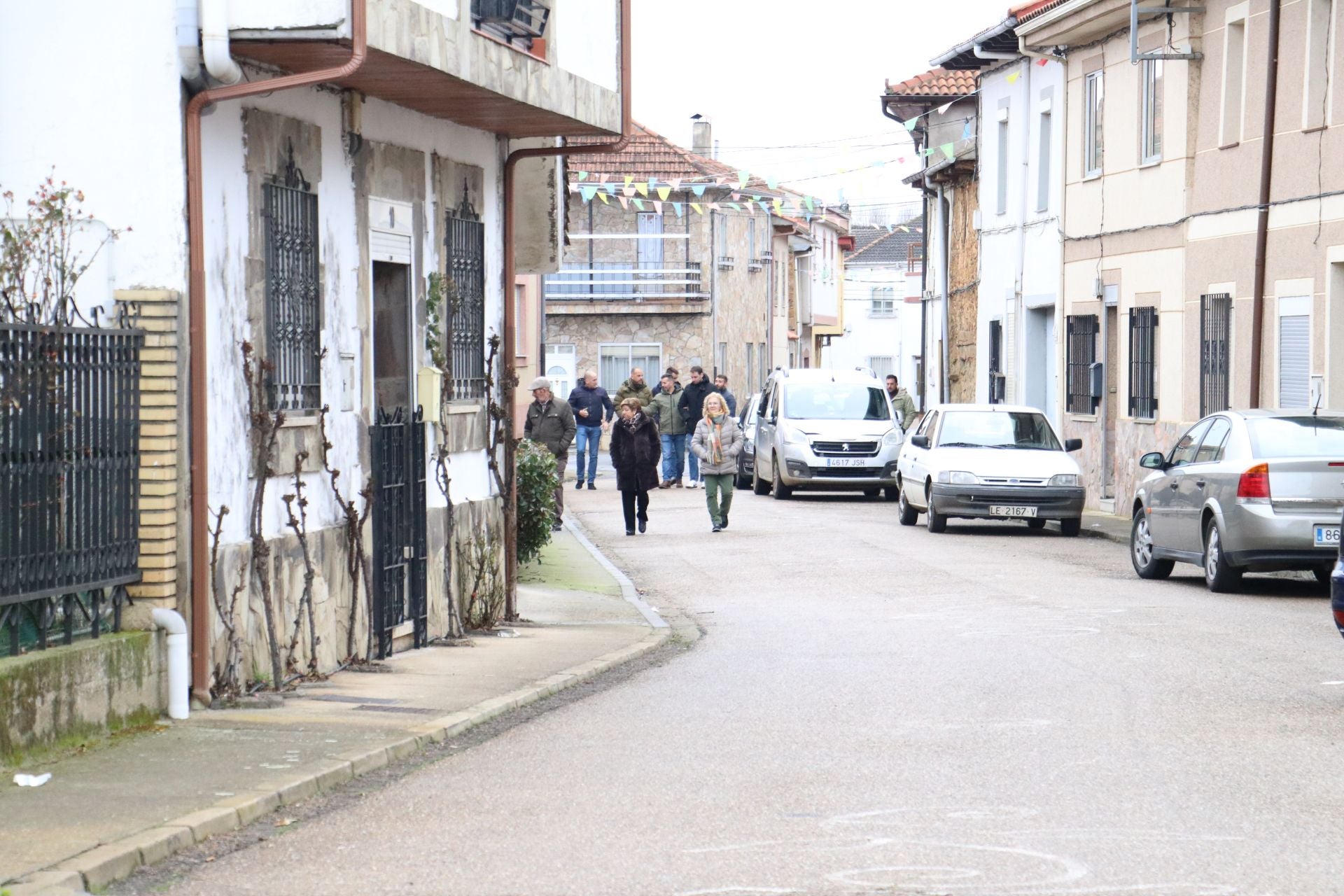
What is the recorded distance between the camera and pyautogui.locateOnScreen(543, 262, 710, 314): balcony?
5962 cm

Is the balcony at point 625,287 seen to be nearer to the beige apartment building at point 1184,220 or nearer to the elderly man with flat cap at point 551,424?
the beige apartment building at point 1184,220

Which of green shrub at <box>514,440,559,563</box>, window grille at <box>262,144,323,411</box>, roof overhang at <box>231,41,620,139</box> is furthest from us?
green shrub at <box>514,440,559,563</box>

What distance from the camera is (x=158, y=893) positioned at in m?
6.97

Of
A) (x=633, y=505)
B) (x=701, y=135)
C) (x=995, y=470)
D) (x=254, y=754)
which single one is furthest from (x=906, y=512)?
(x=701, y=135)

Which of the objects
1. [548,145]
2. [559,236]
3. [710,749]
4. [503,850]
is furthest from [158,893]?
[559,236]

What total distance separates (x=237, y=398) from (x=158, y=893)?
181 inches

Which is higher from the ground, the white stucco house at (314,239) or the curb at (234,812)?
the white stucco house at (314,239)

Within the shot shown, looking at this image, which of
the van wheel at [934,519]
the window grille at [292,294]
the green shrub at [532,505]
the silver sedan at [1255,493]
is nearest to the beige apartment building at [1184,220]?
the van wheel at [934,519]

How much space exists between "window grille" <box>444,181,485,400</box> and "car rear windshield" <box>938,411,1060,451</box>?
12.1 m

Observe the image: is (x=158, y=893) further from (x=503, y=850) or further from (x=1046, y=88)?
(x=1046, y=88)

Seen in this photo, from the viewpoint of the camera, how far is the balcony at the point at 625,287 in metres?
59.6

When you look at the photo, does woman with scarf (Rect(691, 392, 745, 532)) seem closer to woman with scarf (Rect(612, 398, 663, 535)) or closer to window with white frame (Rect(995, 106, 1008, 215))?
woman with scarf (Rect(612, 398, 663, 535))

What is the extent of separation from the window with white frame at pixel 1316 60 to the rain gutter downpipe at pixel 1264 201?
76 cm

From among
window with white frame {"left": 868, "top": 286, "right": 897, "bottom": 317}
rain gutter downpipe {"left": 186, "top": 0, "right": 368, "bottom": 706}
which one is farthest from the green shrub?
window with white frame {"left": 868, "top": 286, "right": 897, "bottom": 317}
